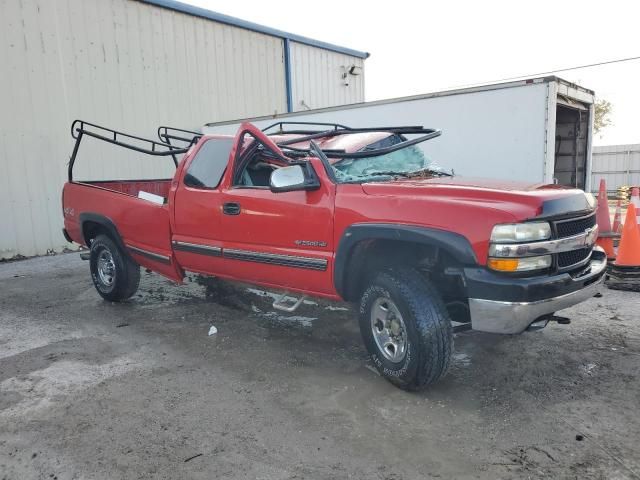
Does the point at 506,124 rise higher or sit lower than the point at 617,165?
higher

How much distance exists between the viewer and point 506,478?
93.1 inches

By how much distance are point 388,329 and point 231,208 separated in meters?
1.70

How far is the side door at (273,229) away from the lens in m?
3.56

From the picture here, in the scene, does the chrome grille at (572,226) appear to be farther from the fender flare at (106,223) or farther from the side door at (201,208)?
the fender flare at (106,223)

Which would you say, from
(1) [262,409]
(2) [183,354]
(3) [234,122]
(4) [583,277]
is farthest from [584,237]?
(3) [234,122]

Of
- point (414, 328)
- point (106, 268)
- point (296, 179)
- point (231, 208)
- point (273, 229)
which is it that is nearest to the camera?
point (414, 328)

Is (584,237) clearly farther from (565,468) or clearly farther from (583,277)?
(565,468)

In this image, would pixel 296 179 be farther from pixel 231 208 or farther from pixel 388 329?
pixel 388 329

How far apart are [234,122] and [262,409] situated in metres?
8.80

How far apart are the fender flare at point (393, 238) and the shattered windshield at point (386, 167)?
1.64ft

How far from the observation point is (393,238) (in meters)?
3.12

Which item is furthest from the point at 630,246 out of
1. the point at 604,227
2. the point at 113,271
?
the point at 113,271

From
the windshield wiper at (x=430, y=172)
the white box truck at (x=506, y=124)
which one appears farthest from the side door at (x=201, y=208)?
the white box truck at (x=506, y=124)

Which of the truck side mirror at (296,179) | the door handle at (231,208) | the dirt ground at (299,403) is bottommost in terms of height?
the dirt ground at (299,403)
